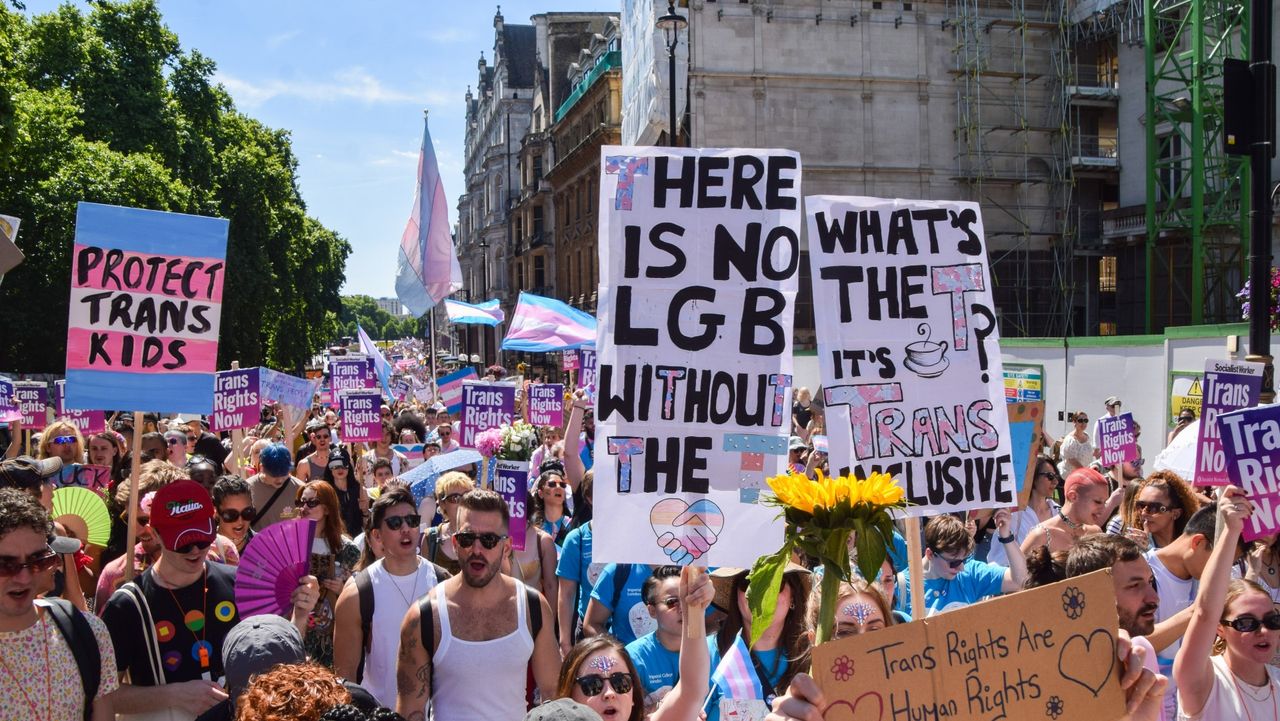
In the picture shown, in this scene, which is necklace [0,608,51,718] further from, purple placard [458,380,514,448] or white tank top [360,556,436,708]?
purple placard [458,380,514,448]

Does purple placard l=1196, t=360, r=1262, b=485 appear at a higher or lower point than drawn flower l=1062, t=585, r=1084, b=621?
higher

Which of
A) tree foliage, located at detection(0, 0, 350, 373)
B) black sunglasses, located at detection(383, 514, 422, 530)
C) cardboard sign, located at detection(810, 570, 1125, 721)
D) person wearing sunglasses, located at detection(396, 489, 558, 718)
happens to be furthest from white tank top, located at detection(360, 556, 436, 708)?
tree foliage, located at detection(0, 0, 350, 373)

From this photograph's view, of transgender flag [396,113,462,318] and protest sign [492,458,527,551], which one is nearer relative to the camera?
protest sign [492,458,527,551]

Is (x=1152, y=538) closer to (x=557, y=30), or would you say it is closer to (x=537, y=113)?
(x=557, y=30)

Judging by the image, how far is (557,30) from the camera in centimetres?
6450

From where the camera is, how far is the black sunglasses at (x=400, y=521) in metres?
5.22

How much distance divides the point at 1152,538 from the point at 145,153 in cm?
3381

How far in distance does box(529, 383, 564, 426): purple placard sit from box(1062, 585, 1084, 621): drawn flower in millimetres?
10768

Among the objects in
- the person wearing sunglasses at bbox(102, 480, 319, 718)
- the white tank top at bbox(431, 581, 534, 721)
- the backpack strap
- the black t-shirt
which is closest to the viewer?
the backpack strap

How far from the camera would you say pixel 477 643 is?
14.7 feet

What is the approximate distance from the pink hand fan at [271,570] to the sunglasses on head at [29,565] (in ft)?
2.38

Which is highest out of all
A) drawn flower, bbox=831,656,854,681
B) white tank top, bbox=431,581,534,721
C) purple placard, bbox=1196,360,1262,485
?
purple placard, bbox=1196,360,1262,485

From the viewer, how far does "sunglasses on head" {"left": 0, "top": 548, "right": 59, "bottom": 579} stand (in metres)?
3.79

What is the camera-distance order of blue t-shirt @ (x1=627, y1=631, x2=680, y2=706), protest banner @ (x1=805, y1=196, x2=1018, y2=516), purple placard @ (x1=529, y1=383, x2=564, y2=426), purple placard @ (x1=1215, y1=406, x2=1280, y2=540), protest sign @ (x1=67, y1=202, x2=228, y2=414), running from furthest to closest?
purple placard @ (x1=529, y1=383, x2=564, y2=426) < protest sign @ (x1=67, y1=202, x2=228, y2=414) < protest banner @ (x1=805, y1=196, x2=1018, y2=516) < purple placard @ (x1=1215, y1=406, x2=1280, y2=540) < blue t-shirt @ (x1=627, y1=631, x2=680, y2=706)
